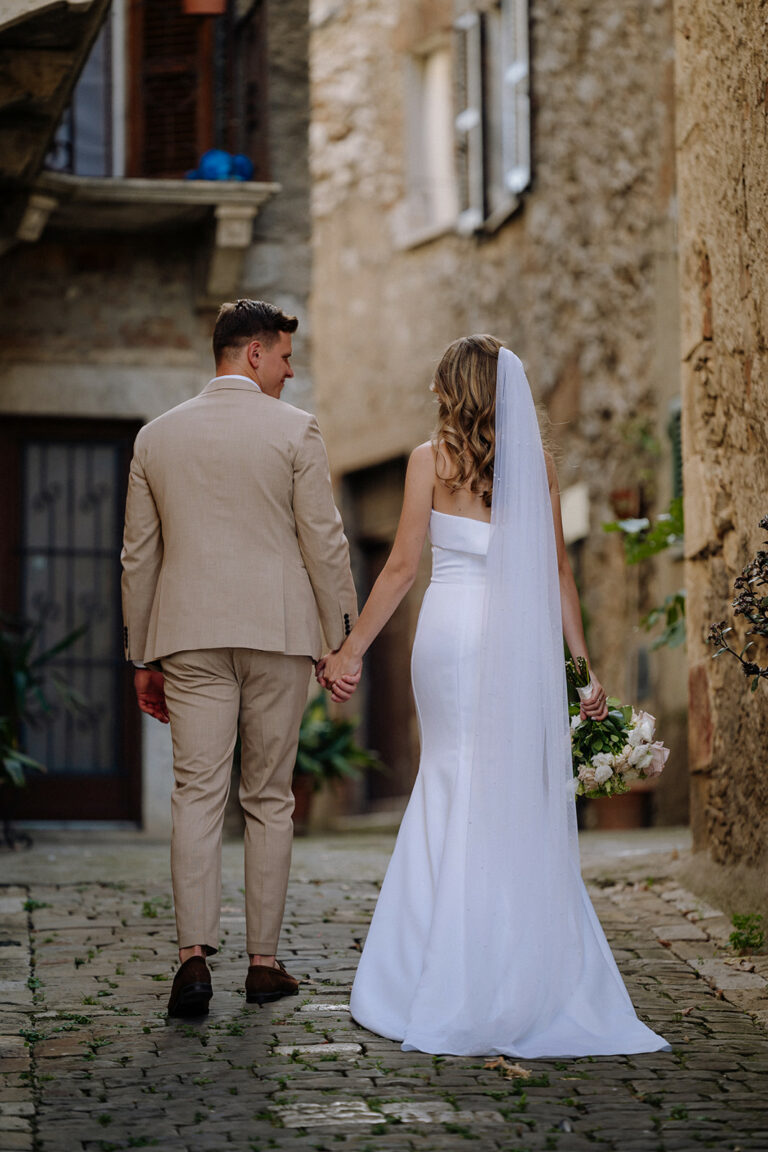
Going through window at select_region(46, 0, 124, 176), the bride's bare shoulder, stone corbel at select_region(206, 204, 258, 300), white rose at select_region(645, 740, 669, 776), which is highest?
window at select_region(46, 0, 124, 176)

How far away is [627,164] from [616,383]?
145 centimetres

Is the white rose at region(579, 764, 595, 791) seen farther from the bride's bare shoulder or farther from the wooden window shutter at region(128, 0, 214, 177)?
the wooden window shutter at region(128, 0, 214, 177)

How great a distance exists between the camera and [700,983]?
4711 millimetres

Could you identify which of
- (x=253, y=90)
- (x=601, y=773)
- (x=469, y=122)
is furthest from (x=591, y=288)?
(x=601, y=773)

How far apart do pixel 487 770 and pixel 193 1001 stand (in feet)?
3.09

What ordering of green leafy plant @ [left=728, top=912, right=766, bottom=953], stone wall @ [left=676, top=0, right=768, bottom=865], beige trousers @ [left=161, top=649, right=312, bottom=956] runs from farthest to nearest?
stone wall @ [left=676, top=0, right=768, bottom=865] → green leafy plant @ [left=728, top=912, right=766, bottom=953] → beige trousers @ [left=161, top=649, right=312, bottom=956]

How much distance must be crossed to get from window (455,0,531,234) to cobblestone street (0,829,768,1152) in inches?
294

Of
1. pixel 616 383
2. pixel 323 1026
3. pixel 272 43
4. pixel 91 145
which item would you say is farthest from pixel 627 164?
pixel 323 1026

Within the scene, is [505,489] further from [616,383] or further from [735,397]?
[616,383]

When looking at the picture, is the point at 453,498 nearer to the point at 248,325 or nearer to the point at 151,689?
the point at 248,325

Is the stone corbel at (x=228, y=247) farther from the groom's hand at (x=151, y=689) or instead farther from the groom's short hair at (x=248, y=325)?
the groom's hand at (x=151, y=689)

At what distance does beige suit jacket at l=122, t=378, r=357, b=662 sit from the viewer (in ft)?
14.3

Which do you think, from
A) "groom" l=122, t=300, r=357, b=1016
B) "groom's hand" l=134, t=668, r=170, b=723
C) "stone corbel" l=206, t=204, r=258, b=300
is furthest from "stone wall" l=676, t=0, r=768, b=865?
"stone corbel" l=206, t=204, r=258, b=300

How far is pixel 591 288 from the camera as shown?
11273 millimetres
